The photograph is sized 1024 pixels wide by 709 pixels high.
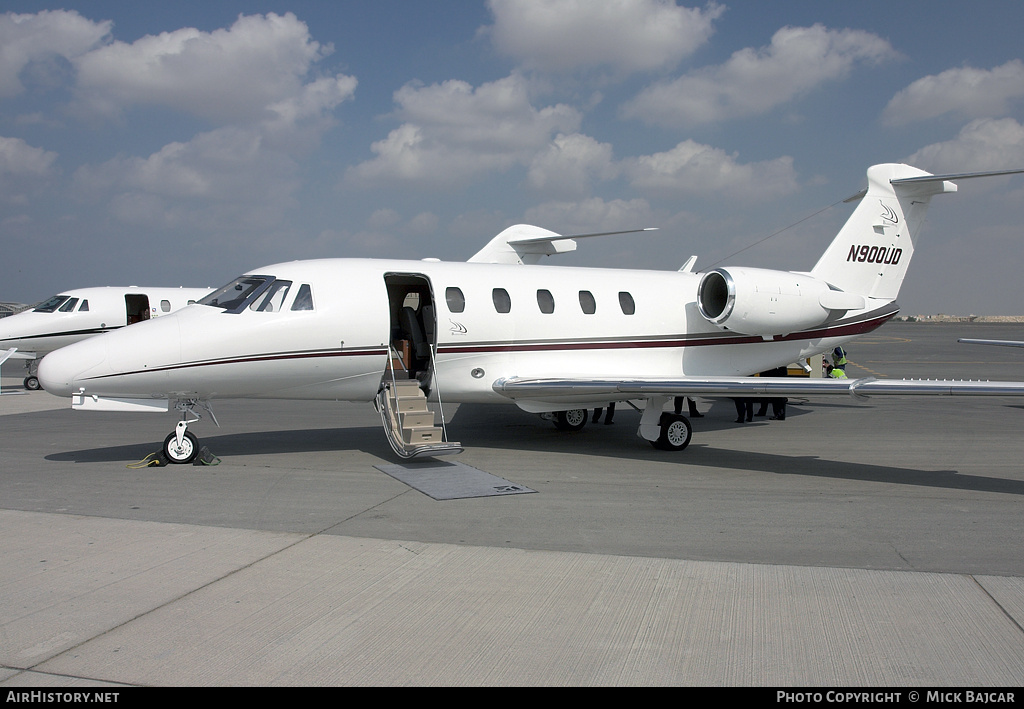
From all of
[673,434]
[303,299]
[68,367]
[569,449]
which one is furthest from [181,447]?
[673,434]

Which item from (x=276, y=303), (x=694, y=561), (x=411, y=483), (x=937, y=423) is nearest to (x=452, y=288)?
(x=276, y=303)

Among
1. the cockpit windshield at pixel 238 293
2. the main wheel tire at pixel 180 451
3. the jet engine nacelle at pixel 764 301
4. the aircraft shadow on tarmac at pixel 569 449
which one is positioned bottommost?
the aircraft shadow on tarmac at pixel 569 449

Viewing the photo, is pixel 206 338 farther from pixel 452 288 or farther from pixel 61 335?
pixel 61 335

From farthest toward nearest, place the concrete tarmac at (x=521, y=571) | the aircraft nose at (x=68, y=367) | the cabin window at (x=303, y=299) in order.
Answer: the cabin window at (x=303, y=299) < the aircraft nose at (x=68, y=367) < the concrete tarmac at (x=521, y=571)

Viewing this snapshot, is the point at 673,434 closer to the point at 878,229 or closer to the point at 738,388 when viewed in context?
the point at 738,388

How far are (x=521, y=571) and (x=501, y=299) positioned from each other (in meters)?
6.44

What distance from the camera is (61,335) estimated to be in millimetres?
21875

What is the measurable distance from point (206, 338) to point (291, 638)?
6157 mm

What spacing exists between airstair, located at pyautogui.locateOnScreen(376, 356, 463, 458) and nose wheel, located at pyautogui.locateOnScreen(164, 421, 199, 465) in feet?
8.35

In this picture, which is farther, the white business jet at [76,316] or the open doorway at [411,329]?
the white business jet at [76,316]

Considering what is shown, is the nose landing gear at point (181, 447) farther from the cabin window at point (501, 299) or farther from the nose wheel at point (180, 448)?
the cabin window at point (501, 299)

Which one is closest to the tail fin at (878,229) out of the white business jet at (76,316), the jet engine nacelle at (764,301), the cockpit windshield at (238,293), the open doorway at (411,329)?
the jet engine nacelle at (764,301)

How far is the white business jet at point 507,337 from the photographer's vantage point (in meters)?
9.53

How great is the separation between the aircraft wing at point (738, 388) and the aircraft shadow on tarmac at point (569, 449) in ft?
3.19
